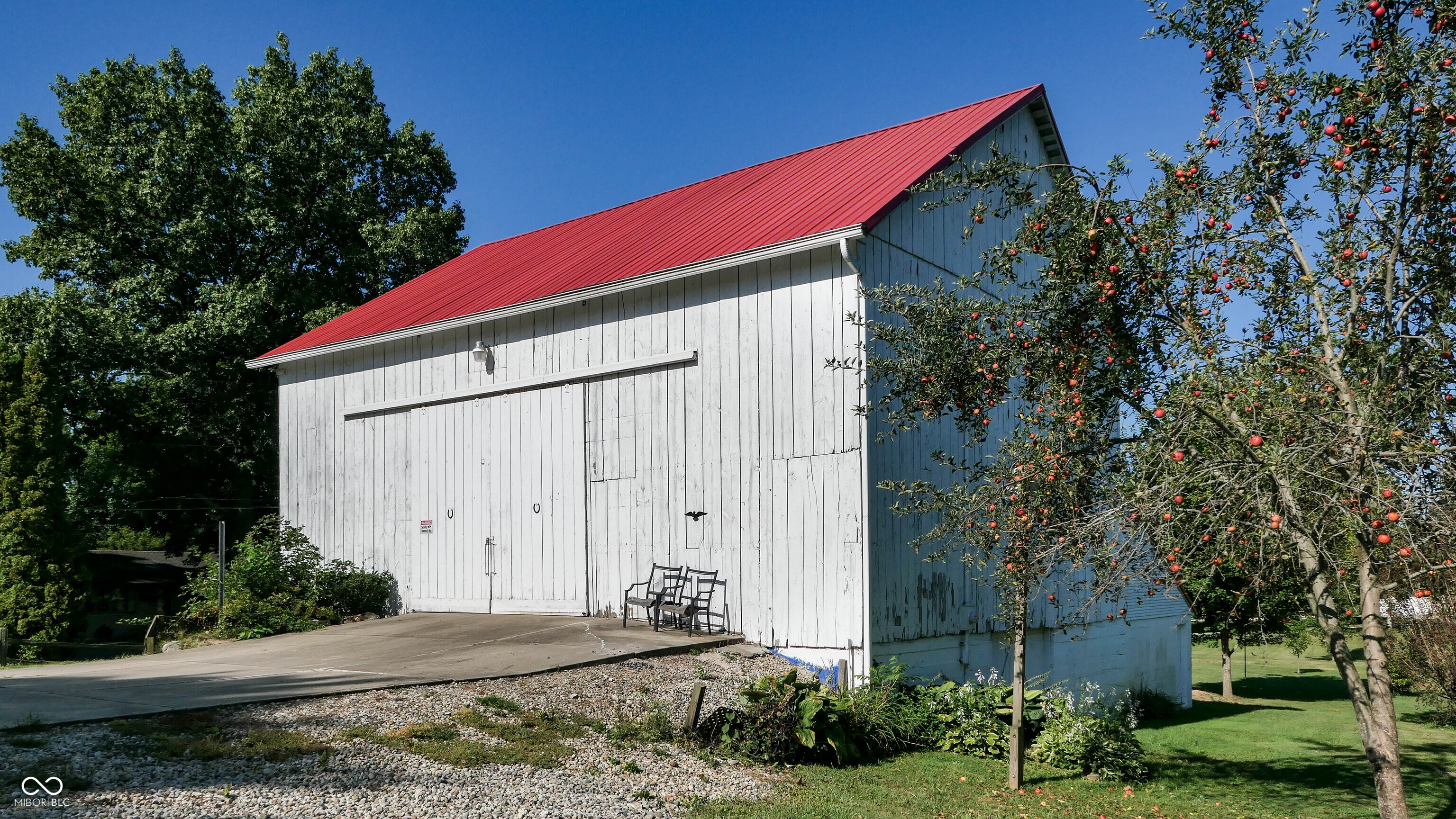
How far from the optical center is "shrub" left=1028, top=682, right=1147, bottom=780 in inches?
361

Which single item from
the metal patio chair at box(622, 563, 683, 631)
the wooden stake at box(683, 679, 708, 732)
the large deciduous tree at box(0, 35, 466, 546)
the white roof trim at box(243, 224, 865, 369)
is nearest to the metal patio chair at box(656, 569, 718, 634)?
the metal patio chair at box(622, 563, 683, 631)

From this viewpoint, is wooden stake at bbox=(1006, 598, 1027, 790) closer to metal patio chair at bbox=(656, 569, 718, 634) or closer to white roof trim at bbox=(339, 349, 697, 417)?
metal patio chair at bbox=(656, 569, 718, 634)

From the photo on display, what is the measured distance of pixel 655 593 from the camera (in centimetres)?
1203

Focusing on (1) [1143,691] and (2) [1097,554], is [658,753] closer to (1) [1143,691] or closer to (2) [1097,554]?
(2) [1097,554]

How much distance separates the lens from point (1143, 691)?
57.3ft

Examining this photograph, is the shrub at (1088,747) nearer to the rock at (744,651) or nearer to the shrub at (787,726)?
the shrub at (787,726)

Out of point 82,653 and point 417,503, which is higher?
point 417,503

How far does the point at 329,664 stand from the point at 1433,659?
585 inches

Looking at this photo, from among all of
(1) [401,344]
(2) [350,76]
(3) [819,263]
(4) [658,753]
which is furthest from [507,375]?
(2) [350,76]

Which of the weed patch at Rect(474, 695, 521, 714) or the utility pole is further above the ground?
the utility pole

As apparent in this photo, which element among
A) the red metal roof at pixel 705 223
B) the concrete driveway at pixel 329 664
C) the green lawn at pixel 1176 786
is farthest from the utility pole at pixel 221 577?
the green lawn at pixel 1176 786

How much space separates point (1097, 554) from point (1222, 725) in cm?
1160

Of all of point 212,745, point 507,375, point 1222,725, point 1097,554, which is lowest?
point 1222,725

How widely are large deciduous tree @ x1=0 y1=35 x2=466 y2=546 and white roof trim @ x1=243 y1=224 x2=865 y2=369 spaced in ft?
26.2
